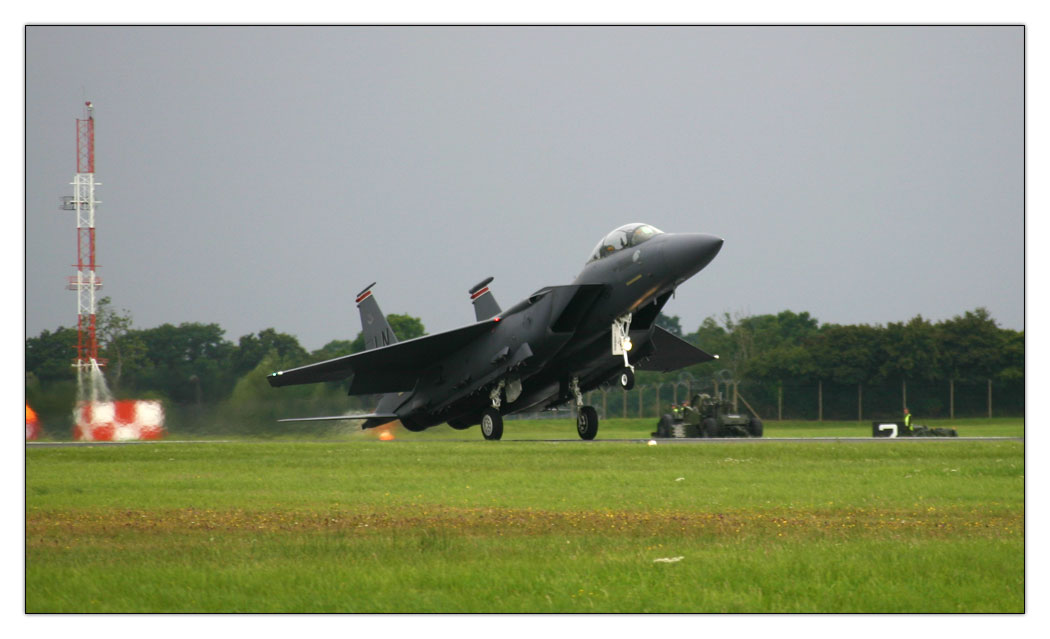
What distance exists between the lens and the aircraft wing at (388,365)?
81.1 ft

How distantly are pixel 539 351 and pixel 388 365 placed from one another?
425 cm

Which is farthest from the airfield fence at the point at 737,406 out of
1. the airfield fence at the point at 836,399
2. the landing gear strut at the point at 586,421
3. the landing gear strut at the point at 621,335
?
the landing gear strut at the point at 621,335

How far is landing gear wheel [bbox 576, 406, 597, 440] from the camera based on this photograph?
82.0ft

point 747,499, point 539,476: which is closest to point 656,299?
point 539,476

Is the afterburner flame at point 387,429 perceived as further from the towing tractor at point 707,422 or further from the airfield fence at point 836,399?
the towing tractor at point 707,422

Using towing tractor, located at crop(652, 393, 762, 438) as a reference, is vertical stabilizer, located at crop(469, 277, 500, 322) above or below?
above

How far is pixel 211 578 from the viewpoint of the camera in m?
7.16

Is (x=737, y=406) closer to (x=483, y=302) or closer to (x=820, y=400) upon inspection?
(x=820, y=400)

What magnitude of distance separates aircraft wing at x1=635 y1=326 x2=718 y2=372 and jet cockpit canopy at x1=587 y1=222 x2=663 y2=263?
20.5 ft

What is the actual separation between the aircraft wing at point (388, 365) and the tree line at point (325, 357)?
43.0 inches

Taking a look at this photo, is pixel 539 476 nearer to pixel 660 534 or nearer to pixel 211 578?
pixel 660 534

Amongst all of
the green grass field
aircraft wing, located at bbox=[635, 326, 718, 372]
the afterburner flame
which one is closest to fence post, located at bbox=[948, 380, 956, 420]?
aircraft wing, located at bbox=[635, 326, 718, 372]

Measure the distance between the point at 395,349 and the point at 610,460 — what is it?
28.0ft

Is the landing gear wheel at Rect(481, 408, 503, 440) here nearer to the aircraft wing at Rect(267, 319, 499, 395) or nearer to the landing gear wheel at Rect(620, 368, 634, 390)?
the aircraft wing at Rect(267, 319, 499, 395)
